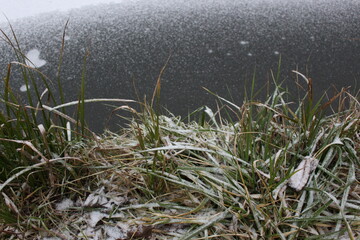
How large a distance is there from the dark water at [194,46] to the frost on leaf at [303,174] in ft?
2.99

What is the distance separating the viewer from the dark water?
2055mm

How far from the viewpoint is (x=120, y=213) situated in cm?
105

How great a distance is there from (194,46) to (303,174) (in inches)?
59.3

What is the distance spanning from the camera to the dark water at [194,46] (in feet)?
6.74

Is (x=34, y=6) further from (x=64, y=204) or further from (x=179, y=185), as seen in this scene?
(x=179, y=185)

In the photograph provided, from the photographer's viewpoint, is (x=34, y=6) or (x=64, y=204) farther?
(x=34, y=6)

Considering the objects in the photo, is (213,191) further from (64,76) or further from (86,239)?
(64,76)

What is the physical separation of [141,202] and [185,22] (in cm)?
191

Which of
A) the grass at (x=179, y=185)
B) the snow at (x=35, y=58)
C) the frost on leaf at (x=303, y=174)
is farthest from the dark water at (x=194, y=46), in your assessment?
the frost on leaf at (x=303, y=174)

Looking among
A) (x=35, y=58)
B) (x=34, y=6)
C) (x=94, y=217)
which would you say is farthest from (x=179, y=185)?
(x=34, y=6)

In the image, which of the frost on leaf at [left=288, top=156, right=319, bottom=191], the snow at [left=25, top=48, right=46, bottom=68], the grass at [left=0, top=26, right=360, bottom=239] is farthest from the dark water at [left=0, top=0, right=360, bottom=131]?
the frost on leaf at [left=288, top=156, right=319, bottom=191]

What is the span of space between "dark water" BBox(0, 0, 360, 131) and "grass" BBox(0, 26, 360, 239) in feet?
2.42

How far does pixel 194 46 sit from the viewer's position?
7.86ft

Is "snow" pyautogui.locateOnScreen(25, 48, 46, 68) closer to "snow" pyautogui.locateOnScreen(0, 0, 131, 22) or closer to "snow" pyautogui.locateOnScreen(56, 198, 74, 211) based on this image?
"snow" pyautogui.locateOnScreen(0, 0, 131, 22)
